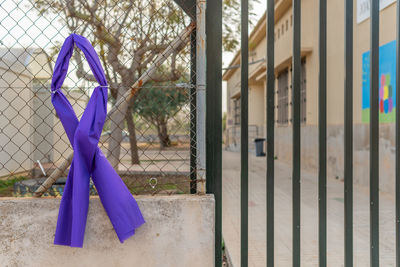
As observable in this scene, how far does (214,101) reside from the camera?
96.9 inches

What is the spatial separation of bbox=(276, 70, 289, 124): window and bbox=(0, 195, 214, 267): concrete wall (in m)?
15.2

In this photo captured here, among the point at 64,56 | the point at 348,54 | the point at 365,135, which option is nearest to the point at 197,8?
the point at 64,56

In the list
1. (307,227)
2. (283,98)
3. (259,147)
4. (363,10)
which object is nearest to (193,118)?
(307,227)

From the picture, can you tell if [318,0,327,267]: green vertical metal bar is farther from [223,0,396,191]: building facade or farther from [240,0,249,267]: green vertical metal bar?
[223,0,396,191]: building facade

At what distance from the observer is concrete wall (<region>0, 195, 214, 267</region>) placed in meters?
2.17

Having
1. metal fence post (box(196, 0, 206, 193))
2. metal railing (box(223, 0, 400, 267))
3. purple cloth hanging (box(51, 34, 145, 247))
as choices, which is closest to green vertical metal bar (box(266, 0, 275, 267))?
metal railing (box(223, 0, 400, 267))

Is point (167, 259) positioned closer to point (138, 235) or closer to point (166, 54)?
point (138, 235)

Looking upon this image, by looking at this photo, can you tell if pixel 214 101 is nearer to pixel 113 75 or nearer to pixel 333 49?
pixel 113 75

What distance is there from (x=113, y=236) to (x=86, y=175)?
1.41 feet

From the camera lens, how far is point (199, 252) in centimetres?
222

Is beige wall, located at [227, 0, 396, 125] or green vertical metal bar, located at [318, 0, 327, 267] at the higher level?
beige wall, located at [227, 0, 396, 125]

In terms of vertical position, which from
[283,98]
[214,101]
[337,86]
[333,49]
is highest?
[333,49]

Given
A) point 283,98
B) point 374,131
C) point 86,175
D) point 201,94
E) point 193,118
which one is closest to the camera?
point 86,175

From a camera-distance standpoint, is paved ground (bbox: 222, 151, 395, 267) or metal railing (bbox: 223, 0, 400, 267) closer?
metal railing (bbox: 223, 0, 400, 267)
